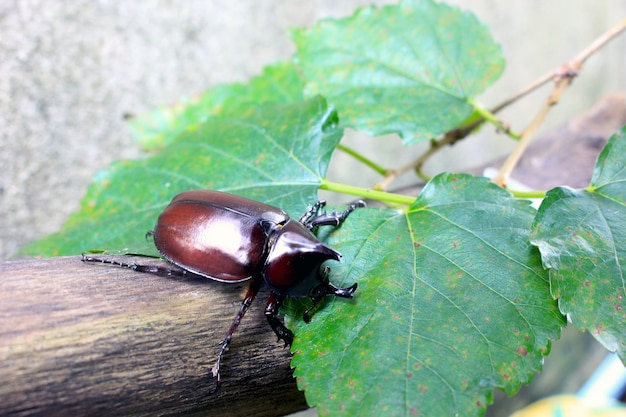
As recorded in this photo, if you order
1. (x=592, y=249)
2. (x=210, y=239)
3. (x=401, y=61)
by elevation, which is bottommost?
(x=210, y=239)

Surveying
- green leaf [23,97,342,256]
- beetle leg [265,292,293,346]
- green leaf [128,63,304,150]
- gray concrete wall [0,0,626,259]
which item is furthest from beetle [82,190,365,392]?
gray concrete wall [0,0,626,259]

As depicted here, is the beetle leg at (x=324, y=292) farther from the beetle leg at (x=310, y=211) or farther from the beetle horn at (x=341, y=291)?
the beetle leg at (x=310, y=211)

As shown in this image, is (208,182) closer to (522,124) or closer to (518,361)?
(518,361)

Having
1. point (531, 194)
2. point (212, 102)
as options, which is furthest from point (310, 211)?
point (212, 102)

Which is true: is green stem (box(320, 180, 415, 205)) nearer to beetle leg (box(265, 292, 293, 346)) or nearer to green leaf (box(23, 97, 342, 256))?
green leaf (box(23, 97, 342, 256))

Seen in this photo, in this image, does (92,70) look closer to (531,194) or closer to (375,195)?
(375,195)

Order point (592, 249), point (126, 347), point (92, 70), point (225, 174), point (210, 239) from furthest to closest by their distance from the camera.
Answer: point (92, 70)
point (225, 174)
point (210, 239)
point (592, 249)
point (126, 347)
